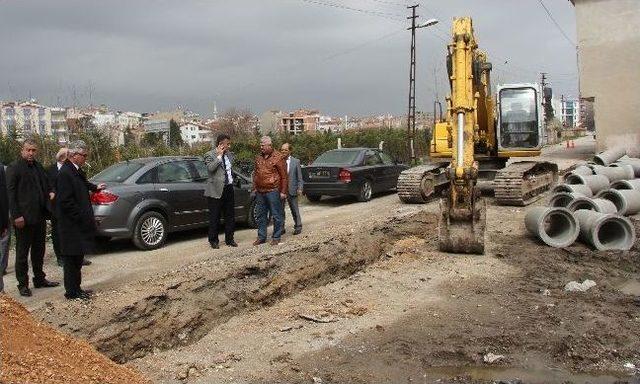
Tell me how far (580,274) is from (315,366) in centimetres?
518

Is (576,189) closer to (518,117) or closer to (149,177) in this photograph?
(518,117)

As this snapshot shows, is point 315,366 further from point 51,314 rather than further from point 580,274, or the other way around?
point 580,274

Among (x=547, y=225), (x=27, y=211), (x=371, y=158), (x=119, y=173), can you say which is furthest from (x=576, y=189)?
(x=27, y=211)

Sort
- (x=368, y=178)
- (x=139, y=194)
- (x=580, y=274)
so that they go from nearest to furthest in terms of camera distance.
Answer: (x=580, y=274), (x=139, y=194), (x=368, y=178)

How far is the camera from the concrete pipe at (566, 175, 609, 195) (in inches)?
533

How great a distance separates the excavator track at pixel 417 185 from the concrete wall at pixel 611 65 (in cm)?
1625

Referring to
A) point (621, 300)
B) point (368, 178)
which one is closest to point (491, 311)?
point (621, 300)

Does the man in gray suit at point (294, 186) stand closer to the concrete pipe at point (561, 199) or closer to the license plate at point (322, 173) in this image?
the license plate at point (322, 173)

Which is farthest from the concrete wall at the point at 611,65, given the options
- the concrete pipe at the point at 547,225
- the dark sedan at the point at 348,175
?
the concrete pipe at the point at 547,225

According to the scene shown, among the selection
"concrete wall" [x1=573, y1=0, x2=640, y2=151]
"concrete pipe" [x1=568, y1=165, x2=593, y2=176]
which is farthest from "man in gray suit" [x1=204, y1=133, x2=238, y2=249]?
"concrete wall" [x1=573, y1=0, x2=640, y2=151]

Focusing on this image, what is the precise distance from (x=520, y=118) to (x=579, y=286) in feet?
24.2

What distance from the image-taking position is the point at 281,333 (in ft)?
20.4

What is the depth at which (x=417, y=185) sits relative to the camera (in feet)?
48.0

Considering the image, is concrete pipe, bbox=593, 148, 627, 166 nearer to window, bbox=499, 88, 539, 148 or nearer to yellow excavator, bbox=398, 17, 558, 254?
yellow excavator, bbox=398, 17, 558, 254
